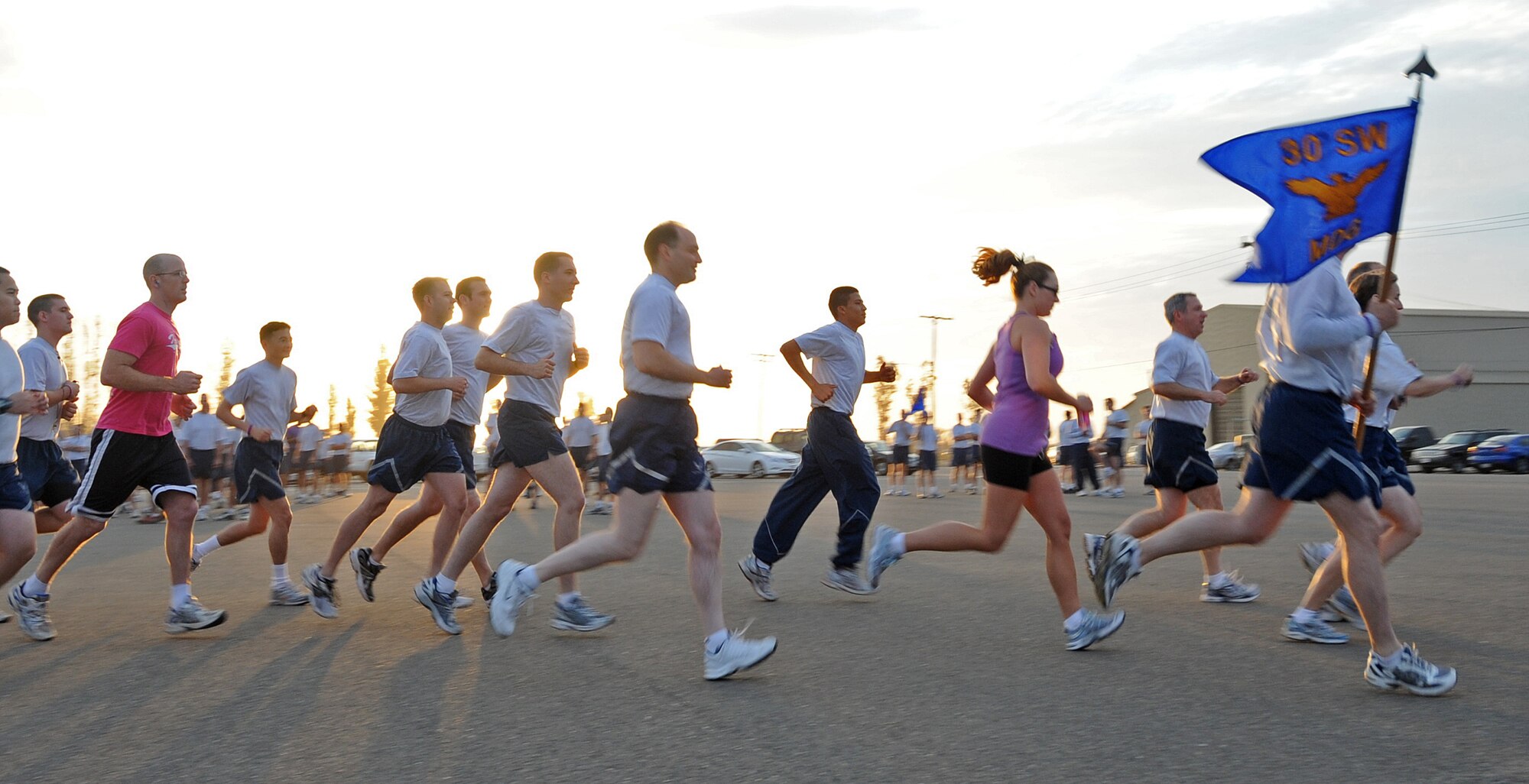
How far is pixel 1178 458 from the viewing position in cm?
746

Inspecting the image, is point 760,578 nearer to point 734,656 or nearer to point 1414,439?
point 734,656

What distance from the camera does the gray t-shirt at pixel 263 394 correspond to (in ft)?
26.5

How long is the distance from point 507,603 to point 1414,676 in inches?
132

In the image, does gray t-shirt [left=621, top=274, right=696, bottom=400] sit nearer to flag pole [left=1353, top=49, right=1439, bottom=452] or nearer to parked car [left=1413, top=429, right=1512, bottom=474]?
flag pole [left=1353, top=49, right=1439, bottom=452]

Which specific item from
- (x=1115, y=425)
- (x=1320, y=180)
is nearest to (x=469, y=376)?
(x=1320, y=180)

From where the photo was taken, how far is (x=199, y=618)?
627 cm

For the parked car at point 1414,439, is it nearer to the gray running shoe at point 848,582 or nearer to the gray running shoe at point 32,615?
the gray running shoe at point 848,582

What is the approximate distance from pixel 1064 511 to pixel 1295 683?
1292 mm

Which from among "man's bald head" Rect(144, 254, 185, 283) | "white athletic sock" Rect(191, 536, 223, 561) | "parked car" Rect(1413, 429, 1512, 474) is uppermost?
"man's bald head" Rect(144, 254, 185, 283)

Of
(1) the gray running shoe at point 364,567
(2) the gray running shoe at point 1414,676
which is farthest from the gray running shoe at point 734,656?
(1) the gray running shoe at point 364,567

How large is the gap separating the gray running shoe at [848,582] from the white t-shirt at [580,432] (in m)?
13.8

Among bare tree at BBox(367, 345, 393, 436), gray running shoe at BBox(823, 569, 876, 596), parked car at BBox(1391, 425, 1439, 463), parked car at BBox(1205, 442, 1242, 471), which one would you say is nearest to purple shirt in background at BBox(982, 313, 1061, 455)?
gray running shoe at BBox(823, 569, 876, 596)

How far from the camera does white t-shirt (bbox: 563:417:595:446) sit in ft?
69.5

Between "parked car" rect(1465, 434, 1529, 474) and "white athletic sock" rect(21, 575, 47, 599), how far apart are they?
127 feet
